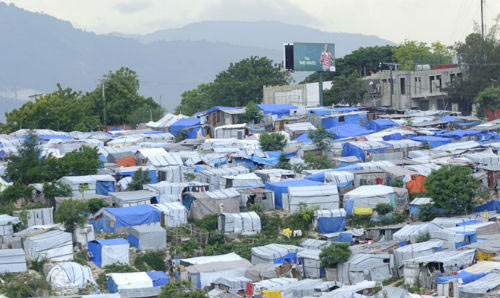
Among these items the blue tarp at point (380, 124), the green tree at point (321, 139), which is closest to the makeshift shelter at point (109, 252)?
the green tree at point (321, 139)

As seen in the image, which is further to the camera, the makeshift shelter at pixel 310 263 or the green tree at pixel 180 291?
the makeshift shelter at pixel 310 263

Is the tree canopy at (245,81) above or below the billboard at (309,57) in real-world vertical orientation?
below

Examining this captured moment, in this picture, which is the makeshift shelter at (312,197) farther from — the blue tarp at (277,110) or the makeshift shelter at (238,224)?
the blue tarp at (277,110)

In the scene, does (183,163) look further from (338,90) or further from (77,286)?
(338,90)

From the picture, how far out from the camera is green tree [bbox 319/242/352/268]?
2147 cm

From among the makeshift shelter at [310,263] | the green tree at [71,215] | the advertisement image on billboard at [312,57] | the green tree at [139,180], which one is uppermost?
the advertisement image on billboard at [312,57]

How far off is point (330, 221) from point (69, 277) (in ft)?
31.5

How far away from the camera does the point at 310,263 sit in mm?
22453

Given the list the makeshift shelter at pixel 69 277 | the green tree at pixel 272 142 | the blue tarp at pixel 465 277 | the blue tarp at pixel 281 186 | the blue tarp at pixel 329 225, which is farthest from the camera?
the green tree at pixel 272 142

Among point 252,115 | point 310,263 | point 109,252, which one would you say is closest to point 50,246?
point 109,252

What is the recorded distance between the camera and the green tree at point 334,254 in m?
21.5

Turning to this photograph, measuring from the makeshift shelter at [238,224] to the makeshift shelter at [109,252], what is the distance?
386cm

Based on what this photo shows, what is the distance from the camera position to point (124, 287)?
66.4 ft

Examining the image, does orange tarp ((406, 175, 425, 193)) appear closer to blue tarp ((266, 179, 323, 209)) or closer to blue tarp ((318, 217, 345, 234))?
blue tarp ((266, 179, 323, 209))
